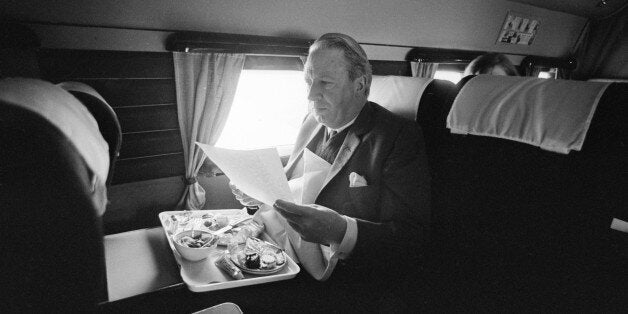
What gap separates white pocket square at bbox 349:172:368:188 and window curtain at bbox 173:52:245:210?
1301 mm

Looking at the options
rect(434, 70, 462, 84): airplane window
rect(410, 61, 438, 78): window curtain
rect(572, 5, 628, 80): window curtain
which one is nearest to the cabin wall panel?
rect(410, 61, 438, 78): window curtain

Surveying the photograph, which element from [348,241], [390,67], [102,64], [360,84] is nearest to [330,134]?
[360,84]

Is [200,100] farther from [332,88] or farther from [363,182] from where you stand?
[363,182]

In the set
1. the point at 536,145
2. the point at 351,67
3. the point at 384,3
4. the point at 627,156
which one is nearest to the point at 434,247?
the point at 536,145

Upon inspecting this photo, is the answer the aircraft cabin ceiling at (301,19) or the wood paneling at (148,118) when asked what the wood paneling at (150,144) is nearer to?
the wood paneling at (148,118)

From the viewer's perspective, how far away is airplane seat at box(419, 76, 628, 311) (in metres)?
1.55

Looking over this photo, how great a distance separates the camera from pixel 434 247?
84.2 inches

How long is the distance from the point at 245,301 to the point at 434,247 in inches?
51.1

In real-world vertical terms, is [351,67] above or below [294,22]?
below

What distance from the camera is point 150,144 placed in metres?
2.35

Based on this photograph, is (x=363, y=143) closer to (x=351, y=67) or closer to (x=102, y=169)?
(x=351, y=67)

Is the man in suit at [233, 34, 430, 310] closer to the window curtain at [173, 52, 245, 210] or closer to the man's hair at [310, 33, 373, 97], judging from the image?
the man's hair at [310, 33, 373, 97]

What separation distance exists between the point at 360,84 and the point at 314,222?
0.83 metres

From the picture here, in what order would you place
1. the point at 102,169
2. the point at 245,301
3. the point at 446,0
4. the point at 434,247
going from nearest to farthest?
the point at 102,169, the point at 245,301, the point at 434,247, the point at 446,0
